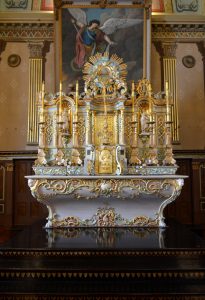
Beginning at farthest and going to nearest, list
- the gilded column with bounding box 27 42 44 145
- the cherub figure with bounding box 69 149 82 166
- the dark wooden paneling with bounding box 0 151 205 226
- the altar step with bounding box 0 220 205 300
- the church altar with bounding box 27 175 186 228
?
the gilded column with bounding box 27 42 44 145 < the dark wooden paneling with bounding box 0 151 205 226 < the cherub figure with bounding box 69 149 82 166 < the church altar with bounding box 27 175 186 228 < the altar step with bounding box 0 220 205 300

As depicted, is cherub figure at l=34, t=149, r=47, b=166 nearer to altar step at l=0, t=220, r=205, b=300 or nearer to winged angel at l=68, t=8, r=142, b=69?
altar step at l=0, t=220, r=205, b=300

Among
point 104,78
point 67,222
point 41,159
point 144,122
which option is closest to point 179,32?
point 104,78

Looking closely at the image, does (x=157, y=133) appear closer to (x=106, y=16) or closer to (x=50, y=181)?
(x=50, y=181)

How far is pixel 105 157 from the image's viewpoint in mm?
6719

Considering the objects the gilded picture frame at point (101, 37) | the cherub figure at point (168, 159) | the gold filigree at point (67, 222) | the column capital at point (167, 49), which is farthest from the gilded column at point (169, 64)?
the gold filigree at point (67, 222)

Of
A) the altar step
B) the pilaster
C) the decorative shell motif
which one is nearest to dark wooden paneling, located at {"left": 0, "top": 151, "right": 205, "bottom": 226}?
the pilaster

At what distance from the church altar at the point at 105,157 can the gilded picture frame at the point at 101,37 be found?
2.11m

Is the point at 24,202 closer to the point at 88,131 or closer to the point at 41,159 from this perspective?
the point at 41,159

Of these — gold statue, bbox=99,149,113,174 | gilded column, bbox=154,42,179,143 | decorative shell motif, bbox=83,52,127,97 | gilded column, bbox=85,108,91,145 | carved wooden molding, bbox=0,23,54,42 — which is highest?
carved wooden molding, bbox=0,23,54,42

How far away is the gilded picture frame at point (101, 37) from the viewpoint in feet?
31.1

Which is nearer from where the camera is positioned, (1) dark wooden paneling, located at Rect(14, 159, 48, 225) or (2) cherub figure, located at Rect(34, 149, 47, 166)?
(2) cherub figure, located at Rect(34, 149, 47, 166)

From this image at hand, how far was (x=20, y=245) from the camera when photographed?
5.18 metres

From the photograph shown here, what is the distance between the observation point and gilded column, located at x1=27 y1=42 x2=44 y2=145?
9.89 meters

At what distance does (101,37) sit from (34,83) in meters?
2.24
